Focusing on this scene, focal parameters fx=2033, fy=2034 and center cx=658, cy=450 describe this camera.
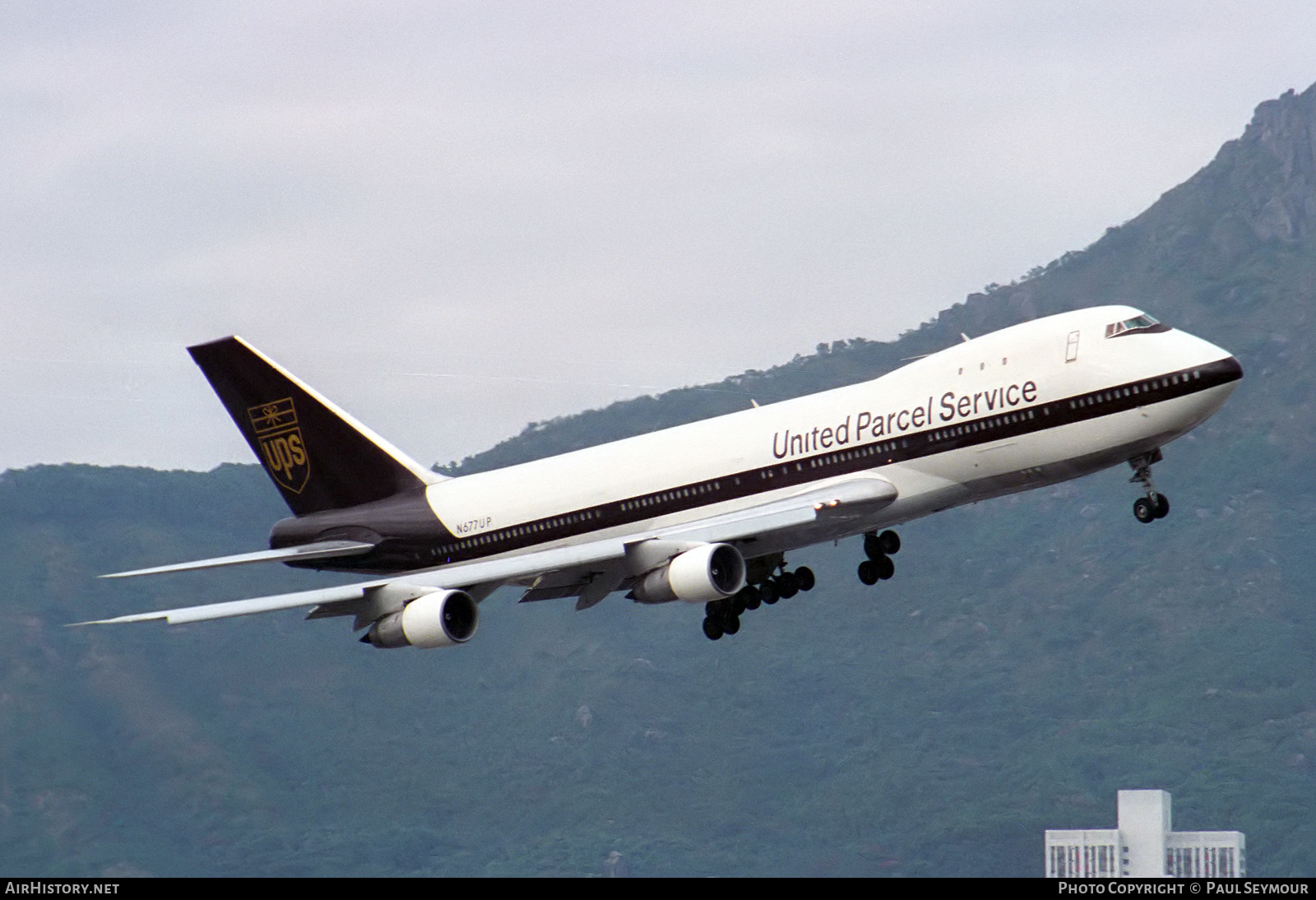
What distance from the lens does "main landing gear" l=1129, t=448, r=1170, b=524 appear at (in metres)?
51.8

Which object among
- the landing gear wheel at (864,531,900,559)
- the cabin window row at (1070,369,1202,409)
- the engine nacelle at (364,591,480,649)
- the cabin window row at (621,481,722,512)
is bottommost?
the engine nacelle at (364,591,480,649)

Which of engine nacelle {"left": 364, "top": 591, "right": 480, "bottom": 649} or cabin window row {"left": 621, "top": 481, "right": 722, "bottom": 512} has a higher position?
cabin window row {"left": 621, "top": 481, "right": 722, "bottom": 512}

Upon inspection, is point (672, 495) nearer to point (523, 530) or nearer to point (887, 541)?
point (523, 530)

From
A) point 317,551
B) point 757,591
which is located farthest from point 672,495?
point 317,551

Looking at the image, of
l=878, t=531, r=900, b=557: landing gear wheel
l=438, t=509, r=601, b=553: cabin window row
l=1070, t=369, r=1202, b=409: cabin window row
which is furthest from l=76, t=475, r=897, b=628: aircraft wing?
l=1070, t=369, r=1202, b=409: cabin window row

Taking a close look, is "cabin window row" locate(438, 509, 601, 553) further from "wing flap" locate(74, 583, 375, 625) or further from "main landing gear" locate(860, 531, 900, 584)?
"main landing gear" locate(860, 531, 900, 584)

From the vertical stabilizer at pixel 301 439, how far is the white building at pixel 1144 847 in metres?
134

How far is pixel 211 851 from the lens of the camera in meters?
139

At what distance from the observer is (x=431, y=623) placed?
53.8m

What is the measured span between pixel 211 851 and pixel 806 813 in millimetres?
72544

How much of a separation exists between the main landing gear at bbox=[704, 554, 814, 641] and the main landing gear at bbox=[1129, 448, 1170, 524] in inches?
418

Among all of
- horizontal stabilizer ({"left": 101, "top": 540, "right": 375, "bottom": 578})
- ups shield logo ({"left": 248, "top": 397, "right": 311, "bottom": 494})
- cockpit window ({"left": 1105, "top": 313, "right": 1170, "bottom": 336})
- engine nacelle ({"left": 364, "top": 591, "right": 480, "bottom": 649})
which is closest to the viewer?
cockpit window ({"left": 1105, "top": 313, "right": 1170, "bottom": 336})
